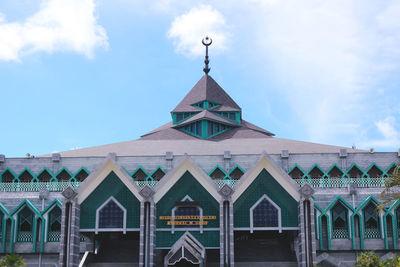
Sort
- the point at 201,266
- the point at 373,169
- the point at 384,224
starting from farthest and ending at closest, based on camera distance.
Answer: the point at 373,169
the point at 384,224
the point at 201,266

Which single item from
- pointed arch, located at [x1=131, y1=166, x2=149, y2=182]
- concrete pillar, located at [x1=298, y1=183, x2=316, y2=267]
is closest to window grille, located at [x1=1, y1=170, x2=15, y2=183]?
pointed arch, located at [x1=131, y1=166, x2=149, y2=182]

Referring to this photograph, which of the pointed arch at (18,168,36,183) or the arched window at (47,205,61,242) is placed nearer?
the arched window at (47,205,61,242)

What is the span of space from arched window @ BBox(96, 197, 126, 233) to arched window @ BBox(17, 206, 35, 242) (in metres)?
9.53

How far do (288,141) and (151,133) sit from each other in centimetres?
2054

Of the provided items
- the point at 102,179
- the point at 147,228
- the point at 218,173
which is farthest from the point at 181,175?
the point at 218,173

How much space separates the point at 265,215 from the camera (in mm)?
43969

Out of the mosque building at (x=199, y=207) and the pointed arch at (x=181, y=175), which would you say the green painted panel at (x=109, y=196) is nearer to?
the mosque building at (x=199, y=207)

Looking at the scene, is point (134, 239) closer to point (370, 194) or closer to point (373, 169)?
point (370, 194)

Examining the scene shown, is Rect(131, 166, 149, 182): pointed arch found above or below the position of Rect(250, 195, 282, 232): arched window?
above

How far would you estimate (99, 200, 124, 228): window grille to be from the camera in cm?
4416

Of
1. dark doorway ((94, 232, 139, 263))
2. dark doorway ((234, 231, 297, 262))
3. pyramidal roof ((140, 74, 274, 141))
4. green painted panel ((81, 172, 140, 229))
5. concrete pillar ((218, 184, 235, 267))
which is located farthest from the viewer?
pyramidal roof ((140, 74, 274, 141))

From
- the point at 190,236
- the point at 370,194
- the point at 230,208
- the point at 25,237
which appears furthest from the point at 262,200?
the point at 25,237

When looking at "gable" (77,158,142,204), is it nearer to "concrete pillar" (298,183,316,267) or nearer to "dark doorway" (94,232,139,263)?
"dark doorway" (94,232,139,263)

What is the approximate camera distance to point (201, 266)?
4122cm
